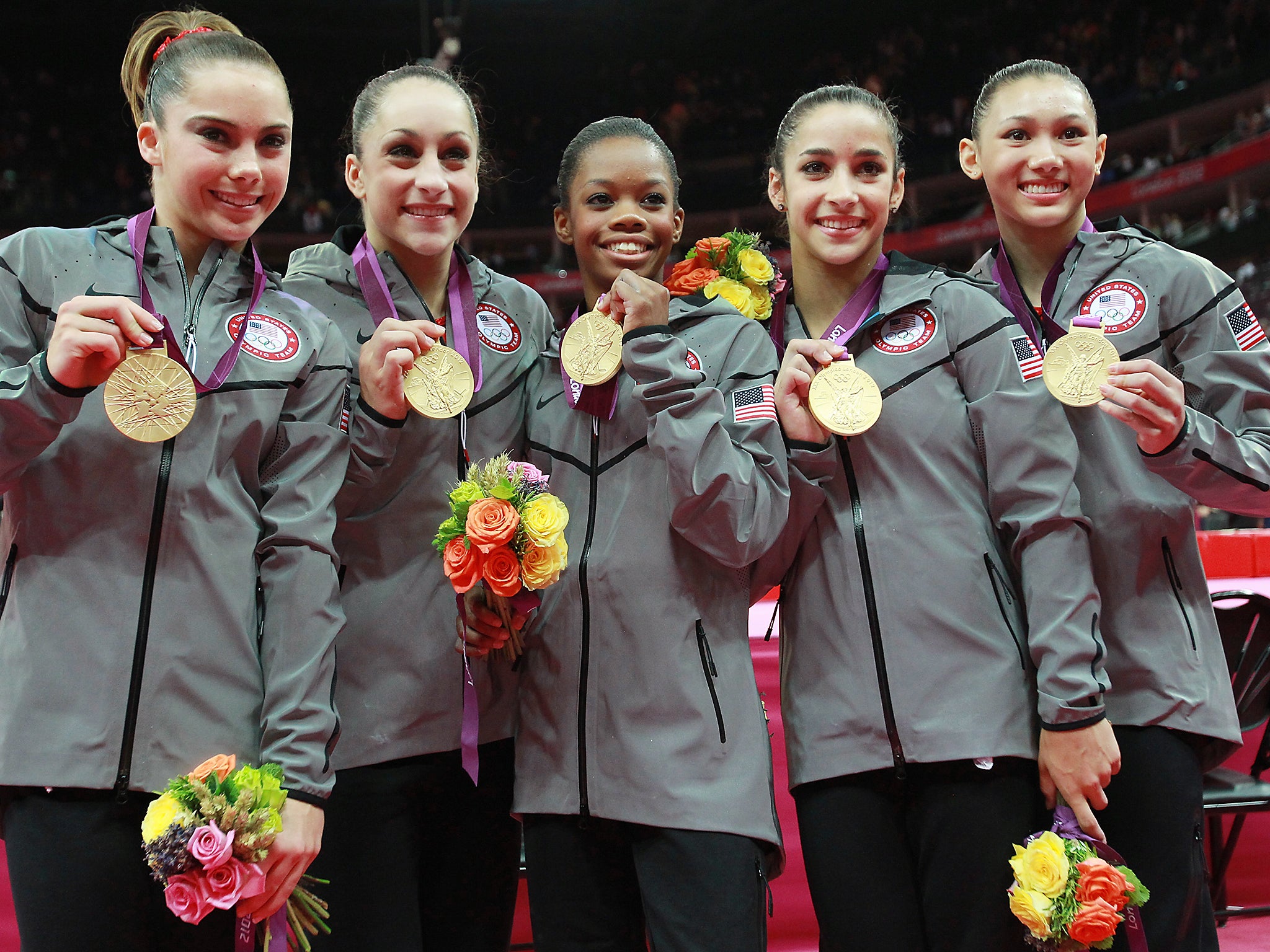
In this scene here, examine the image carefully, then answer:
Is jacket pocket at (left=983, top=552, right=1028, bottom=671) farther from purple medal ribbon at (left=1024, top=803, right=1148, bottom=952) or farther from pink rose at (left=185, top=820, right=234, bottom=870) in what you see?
pink rose at (left=185, top=820, right=234, bottom=870)

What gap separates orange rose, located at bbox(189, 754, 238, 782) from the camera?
184 cm

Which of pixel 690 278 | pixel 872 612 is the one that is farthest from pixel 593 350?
pixel 872 612

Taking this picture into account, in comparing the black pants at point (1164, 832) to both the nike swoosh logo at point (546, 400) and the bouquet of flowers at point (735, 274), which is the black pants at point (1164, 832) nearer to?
the bouquet of flowers at point (735, 274)

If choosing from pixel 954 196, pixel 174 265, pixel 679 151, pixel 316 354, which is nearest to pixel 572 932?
pixel 316 354

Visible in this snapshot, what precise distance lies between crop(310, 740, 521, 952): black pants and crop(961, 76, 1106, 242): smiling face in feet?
5.95

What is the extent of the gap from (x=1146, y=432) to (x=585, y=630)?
1.23m

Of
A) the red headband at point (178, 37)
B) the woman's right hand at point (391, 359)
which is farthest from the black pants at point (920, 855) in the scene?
the red headband at point (178, 37)

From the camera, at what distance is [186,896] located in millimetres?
1794

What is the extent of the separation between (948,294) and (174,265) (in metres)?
1.64

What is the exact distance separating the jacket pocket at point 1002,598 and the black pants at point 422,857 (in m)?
1.12

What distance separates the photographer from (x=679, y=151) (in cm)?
2180

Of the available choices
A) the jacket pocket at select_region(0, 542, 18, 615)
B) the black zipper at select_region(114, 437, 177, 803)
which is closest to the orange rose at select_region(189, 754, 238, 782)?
the black zipper at select_region(114, 437, 177, 803)

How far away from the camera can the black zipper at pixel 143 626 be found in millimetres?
1889

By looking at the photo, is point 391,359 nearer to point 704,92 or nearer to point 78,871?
point 78,871
